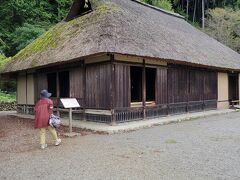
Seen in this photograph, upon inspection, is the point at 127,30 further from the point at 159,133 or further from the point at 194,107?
the point at 194,107

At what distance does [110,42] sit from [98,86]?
1.96 meters

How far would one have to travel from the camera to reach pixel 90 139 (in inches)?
348

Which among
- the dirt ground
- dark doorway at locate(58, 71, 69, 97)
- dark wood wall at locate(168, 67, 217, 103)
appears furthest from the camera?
dark doorway at locate(58, 71, 69, 97)

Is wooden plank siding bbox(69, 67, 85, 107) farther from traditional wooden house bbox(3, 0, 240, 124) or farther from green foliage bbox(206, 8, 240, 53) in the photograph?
green foliage bbox(206, 8, 240, 53)

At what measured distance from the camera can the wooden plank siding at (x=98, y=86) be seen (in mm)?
11258

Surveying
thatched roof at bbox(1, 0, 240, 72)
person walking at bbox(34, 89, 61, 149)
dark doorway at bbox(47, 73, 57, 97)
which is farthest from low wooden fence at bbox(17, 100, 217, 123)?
person walking at bbox(34, 89, 61, 149)

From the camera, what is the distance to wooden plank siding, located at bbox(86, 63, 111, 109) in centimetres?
1126

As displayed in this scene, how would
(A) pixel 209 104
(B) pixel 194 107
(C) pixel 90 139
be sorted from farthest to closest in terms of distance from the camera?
(A) pixel 209 104 < (B) pixel 194 107 < (C) pixel 90 139

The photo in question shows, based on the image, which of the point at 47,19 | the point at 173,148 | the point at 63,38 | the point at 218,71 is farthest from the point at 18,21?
the point at 173,148

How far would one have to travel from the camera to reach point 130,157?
21.3 ft

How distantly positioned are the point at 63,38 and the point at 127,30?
3742 millimetres

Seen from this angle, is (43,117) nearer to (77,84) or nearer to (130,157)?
(130,157)

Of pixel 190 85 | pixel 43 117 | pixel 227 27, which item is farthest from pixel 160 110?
pixel 227 27

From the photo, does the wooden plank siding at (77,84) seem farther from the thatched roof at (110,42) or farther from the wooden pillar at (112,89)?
the wooden pillar at (112,89)
